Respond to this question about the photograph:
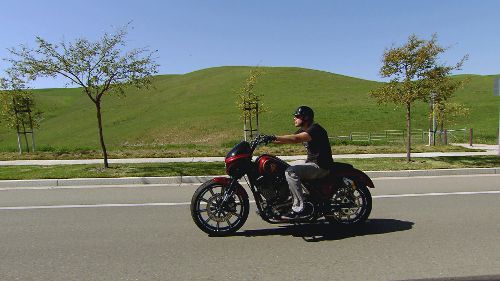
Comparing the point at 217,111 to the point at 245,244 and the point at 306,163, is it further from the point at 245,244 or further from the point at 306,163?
the point at 245,244

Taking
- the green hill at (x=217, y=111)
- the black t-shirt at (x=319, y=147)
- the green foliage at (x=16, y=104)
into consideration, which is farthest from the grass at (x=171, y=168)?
the green hill at (x=217, y=111)

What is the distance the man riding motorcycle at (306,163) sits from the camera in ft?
17.6

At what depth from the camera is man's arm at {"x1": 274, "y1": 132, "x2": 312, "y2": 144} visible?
5182 mm

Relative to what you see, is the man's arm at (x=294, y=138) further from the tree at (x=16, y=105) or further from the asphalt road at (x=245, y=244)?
the tree at (x=16, y=105)

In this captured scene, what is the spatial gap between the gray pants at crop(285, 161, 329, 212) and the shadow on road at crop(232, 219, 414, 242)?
0.45 meters

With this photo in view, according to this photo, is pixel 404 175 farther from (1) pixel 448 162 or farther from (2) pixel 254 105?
(2) pixel 254 105

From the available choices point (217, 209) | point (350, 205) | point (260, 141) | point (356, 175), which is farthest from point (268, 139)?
point (350, 205)

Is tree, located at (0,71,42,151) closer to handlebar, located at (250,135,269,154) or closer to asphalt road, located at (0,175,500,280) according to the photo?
asphalt road, located at (0,175,500,280)

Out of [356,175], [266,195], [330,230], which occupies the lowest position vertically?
[330,230]

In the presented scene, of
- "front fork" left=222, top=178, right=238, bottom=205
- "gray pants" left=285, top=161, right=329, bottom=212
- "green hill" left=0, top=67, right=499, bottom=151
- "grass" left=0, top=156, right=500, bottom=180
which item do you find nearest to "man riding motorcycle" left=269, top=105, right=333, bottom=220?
"gray pants" left=285, top=161, right=329, bottom=212

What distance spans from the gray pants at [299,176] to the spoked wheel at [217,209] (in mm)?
704

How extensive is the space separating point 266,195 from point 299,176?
20.4 inches

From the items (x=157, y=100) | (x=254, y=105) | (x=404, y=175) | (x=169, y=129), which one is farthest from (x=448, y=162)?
(x=157, y=100)

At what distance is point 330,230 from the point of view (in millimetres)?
5789
